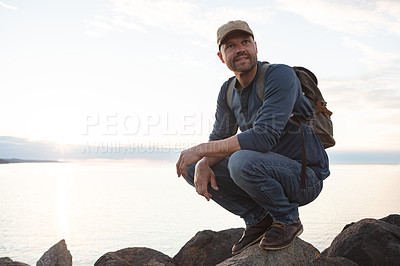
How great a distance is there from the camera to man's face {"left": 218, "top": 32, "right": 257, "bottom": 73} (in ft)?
12.8

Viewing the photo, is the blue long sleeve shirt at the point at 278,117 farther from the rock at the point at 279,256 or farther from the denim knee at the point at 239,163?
the rock at the point at 279,256

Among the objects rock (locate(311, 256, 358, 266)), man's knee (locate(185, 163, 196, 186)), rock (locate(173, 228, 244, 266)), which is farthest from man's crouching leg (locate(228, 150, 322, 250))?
rock (locate(173, 228, 244, 266))

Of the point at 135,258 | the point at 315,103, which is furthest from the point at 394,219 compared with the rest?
the point at 135,258

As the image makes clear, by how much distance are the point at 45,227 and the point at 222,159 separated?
8676mm

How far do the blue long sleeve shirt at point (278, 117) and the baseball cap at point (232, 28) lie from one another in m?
0.40

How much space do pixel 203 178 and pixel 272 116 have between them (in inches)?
40.4

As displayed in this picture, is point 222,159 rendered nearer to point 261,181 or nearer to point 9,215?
point 261,181

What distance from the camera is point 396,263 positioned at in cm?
479

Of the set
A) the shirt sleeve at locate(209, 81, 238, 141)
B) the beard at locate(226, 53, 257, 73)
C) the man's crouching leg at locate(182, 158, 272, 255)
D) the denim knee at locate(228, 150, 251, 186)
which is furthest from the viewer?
the shirt sleeve at locate(209, 81, 238, 141)

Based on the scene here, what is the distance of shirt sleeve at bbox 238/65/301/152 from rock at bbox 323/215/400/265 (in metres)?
2.21

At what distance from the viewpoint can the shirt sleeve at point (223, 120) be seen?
452cm

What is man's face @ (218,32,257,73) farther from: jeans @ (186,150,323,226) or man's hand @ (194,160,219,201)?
man's hand @ (194,160,219,201)

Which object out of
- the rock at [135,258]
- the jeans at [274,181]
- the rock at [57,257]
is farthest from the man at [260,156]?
the rock at [57,257]

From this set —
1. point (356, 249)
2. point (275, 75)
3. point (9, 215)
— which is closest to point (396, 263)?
point (356, 249)
